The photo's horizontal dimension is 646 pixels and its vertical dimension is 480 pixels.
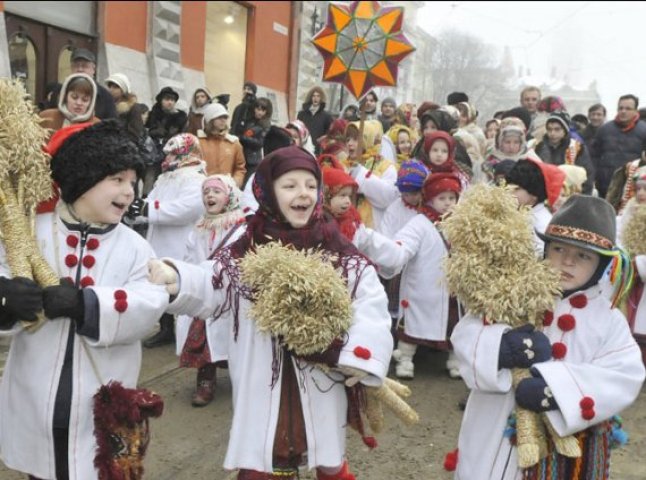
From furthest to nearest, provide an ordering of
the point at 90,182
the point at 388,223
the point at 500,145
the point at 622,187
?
the point at 500,145
the point at 622,187
the point at 388,223
the point at 90,182

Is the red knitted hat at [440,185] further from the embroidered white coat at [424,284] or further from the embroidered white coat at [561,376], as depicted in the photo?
the embroidered white coat at [561,376]

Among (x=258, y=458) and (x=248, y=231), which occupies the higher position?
(x=248, y=231)

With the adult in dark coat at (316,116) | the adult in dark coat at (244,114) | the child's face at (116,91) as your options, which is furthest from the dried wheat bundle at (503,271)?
the adult in dark coat at (316,116)

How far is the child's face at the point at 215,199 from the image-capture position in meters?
4.50

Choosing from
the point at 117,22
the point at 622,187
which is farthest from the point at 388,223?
the point at 117,22

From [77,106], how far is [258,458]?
319 centimetres

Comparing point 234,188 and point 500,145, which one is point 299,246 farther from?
point 500,145

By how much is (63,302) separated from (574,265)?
178 centimetres

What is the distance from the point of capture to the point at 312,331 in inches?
88.7

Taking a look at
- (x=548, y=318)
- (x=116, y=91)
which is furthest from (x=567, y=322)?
(x=116, y=91)

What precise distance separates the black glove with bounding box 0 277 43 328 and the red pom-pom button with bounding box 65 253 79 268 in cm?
21

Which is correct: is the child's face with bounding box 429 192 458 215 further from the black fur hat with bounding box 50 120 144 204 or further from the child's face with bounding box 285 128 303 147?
the black fur hat with bounding box 50 120 144 204

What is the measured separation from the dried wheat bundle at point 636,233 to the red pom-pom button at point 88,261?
12.0ft

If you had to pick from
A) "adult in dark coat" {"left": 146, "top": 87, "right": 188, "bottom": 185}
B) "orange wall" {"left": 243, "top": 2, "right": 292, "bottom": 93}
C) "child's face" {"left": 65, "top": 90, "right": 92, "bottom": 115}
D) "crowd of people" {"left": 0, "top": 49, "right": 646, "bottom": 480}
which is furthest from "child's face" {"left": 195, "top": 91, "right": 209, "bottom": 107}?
"orange wall" {"left": 243, "top": 2, "right": 292, "bottom": 93}
